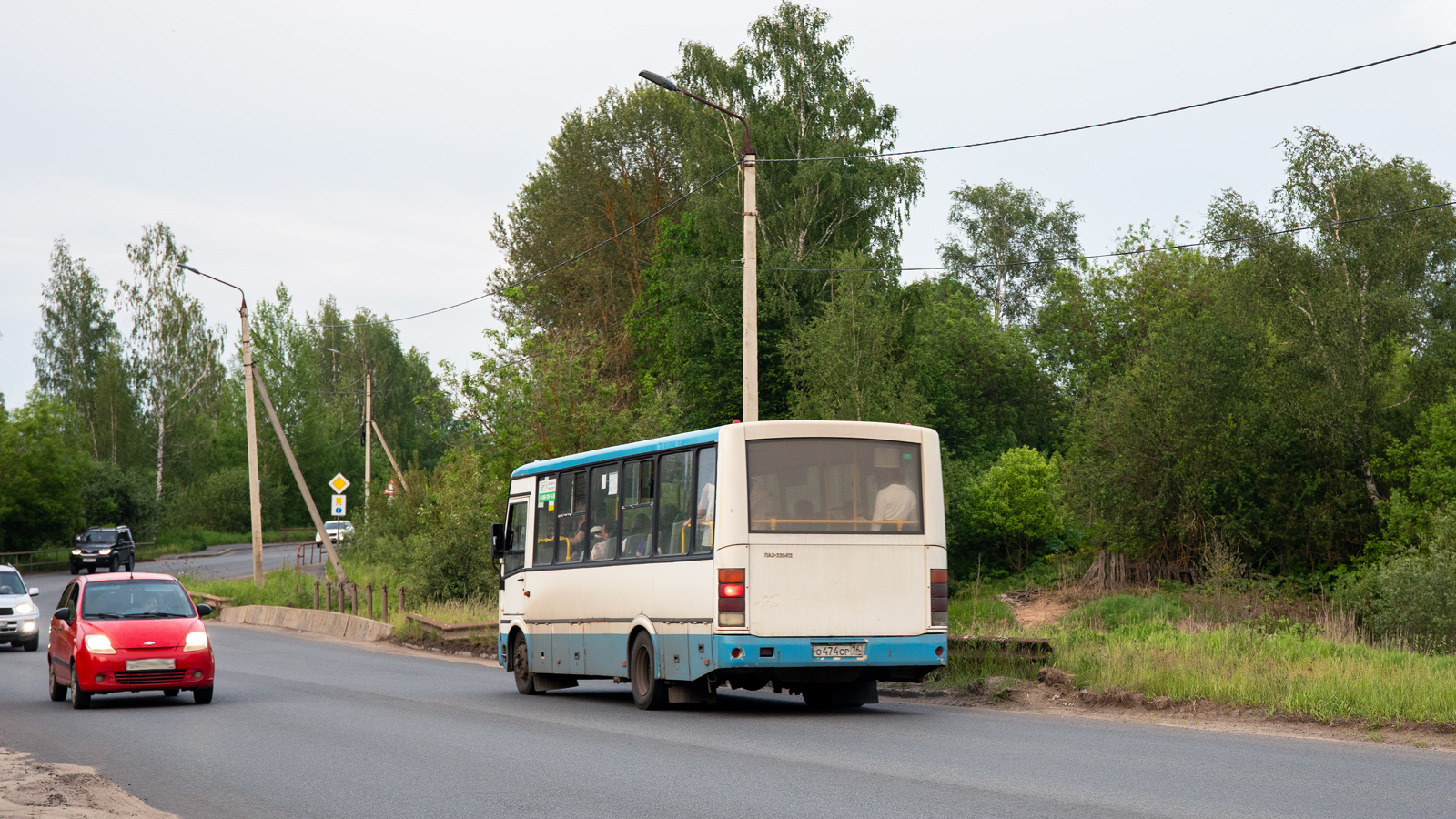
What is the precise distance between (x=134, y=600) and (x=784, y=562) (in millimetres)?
8745

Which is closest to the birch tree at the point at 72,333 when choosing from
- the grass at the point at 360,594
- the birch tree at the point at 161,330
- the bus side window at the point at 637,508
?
the birch tree at the point at 161,330

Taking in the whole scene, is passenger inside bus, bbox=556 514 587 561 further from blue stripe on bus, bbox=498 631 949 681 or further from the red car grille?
the red car grille

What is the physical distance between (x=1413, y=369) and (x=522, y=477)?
97.7ft

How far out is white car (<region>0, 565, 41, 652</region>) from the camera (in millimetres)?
28766

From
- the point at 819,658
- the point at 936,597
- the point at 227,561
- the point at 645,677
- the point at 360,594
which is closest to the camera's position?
the point at 819,658

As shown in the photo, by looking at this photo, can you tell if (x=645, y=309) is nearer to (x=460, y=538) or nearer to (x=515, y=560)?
(x=460, y=538)

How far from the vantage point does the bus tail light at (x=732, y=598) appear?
1441 centimetres

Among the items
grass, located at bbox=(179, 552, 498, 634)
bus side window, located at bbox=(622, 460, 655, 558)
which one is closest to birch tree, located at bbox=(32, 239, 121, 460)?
grass, located at bbox=(179, 552, 498, 634)

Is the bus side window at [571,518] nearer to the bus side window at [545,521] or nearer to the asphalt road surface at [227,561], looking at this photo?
the bus side window at [545,521]

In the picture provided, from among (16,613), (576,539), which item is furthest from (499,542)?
(16,613)

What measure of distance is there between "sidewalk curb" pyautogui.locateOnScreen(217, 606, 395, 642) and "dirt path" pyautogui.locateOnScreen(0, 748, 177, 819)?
21999 mm

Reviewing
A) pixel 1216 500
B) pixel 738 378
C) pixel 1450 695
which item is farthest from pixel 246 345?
pixel 1450 695

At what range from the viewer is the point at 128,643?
17109mm

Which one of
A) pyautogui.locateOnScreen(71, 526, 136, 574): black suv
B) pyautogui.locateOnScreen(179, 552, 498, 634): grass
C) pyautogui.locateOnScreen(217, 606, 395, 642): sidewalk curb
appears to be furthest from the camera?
pyautogui.locateOnScreen(71, 526, 136, 574): black suv
